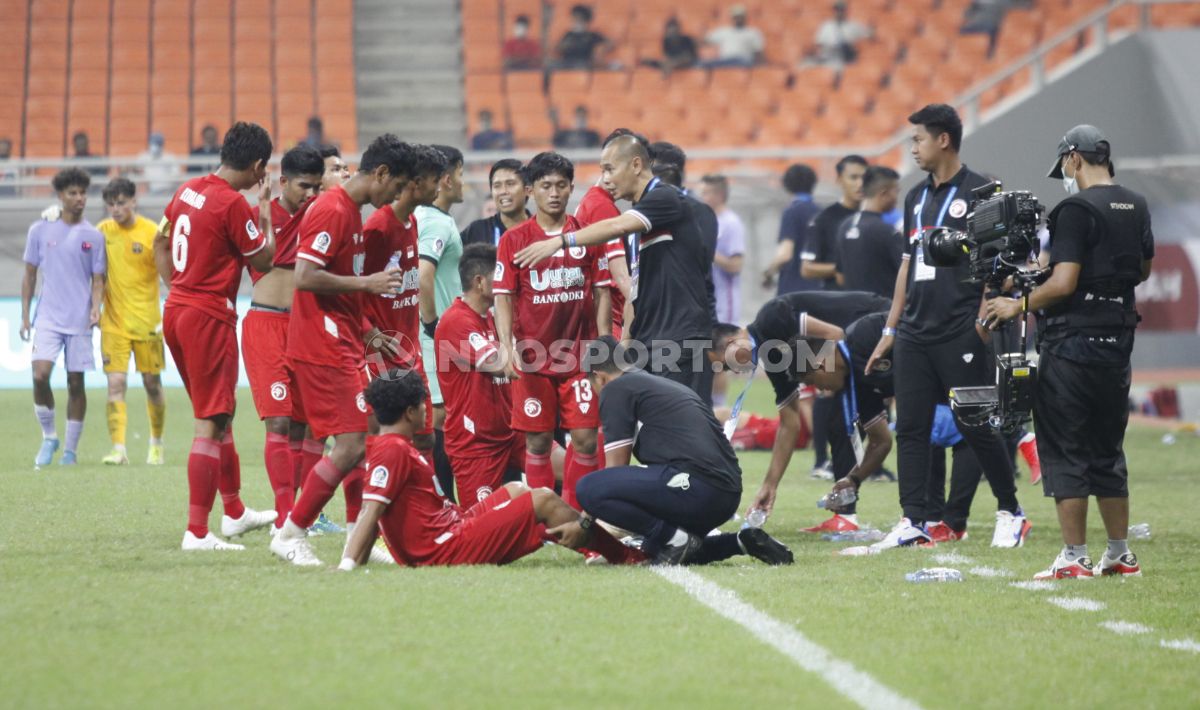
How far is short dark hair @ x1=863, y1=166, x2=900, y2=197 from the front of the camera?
12.0 meters

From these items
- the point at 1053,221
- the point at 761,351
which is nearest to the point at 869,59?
the point at 761,351

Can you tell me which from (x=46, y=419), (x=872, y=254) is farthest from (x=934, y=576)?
(x=46, y=419)

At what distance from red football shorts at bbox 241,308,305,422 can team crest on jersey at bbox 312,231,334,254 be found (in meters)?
1.34

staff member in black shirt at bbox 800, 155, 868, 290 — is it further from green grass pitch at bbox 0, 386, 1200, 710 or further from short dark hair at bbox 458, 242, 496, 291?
green grass pitch at bbox 0, 386, 1200, 710

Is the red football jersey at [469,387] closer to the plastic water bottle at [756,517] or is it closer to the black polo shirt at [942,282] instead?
the plastic water bottle at [756,517]

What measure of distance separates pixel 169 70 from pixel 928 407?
826 inches

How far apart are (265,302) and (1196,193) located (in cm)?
1335

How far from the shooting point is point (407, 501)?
7215 mm

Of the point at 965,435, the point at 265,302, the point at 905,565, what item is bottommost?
the point at 905,565

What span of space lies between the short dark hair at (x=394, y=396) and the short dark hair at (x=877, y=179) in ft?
18.8

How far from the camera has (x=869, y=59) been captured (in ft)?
88.5

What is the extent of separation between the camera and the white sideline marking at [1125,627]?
601cm

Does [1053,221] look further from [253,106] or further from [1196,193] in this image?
[253,106]

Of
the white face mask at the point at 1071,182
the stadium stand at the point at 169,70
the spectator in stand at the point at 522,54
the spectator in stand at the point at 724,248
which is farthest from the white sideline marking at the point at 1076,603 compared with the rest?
the spectator in stand at the point at 522,54
